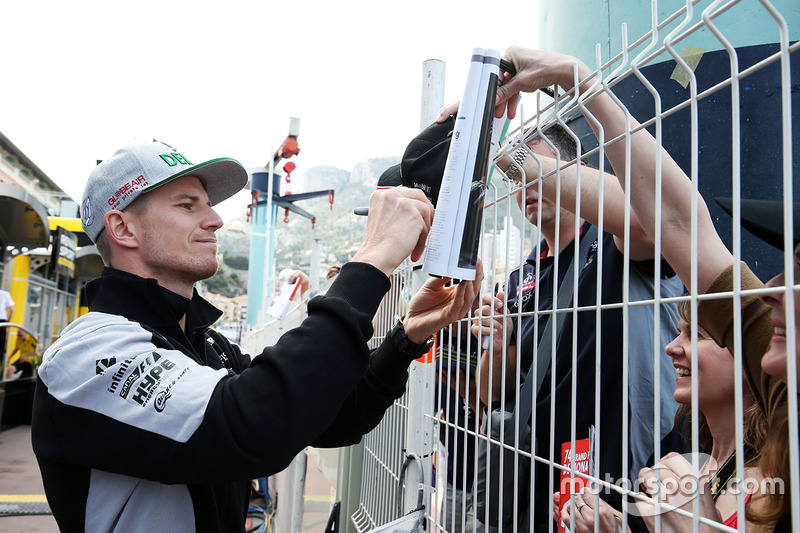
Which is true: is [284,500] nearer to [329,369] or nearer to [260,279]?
[329,369]

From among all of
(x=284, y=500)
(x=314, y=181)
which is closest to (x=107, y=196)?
(x=284, y=500)

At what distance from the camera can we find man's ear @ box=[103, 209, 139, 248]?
189 cm

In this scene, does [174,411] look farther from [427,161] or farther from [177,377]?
[427,161]

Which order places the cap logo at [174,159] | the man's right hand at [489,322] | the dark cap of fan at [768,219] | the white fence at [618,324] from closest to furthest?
1. the dark cap of fan at [768,219]
2. the white fence at [618,324]
3. the man's right hand at [489,322]
4. the cap logo at [174,159]

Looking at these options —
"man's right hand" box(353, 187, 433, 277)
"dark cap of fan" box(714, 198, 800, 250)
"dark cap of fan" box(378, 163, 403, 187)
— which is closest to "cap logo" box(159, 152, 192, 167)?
"dark cap of fan" box(378, 163, 403, 187)

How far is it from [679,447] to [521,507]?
0.49 metres

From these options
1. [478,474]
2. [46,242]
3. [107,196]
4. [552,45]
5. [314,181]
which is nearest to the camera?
[478,474]

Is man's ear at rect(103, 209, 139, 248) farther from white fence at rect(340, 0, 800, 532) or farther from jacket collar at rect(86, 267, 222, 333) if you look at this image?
white fence at rect(340, 0, 800, 532)

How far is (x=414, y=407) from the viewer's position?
2.24 metres

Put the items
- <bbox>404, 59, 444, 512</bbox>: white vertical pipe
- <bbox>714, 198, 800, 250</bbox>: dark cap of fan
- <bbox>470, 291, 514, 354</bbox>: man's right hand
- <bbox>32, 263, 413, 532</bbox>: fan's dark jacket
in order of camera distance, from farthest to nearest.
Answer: <bbox>404, 59, 444, 512</bbox>: white vertical pipe
<bbox>470, 291, 514, 354</bbox>: man's right hand
<bbox>32, 263, 413, 532</bbox>: fan's dark jacket
<bbox>714, 198, 800, 250</bbox>: dark cap of fan

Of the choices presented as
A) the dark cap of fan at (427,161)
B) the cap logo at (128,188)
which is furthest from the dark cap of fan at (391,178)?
the cap logo at (128,188)

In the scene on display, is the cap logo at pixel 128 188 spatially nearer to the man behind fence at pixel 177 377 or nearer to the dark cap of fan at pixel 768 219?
the man behind fence at pixel 177 377

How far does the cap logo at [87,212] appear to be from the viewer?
6.51 ft

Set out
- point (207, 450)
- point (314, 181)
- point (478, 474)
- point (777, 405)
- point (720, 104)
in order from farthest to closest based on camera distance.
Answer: point (314, 181)
point (720, 104)
point (478, 474)
point (207, 450)
point (777, 405)
